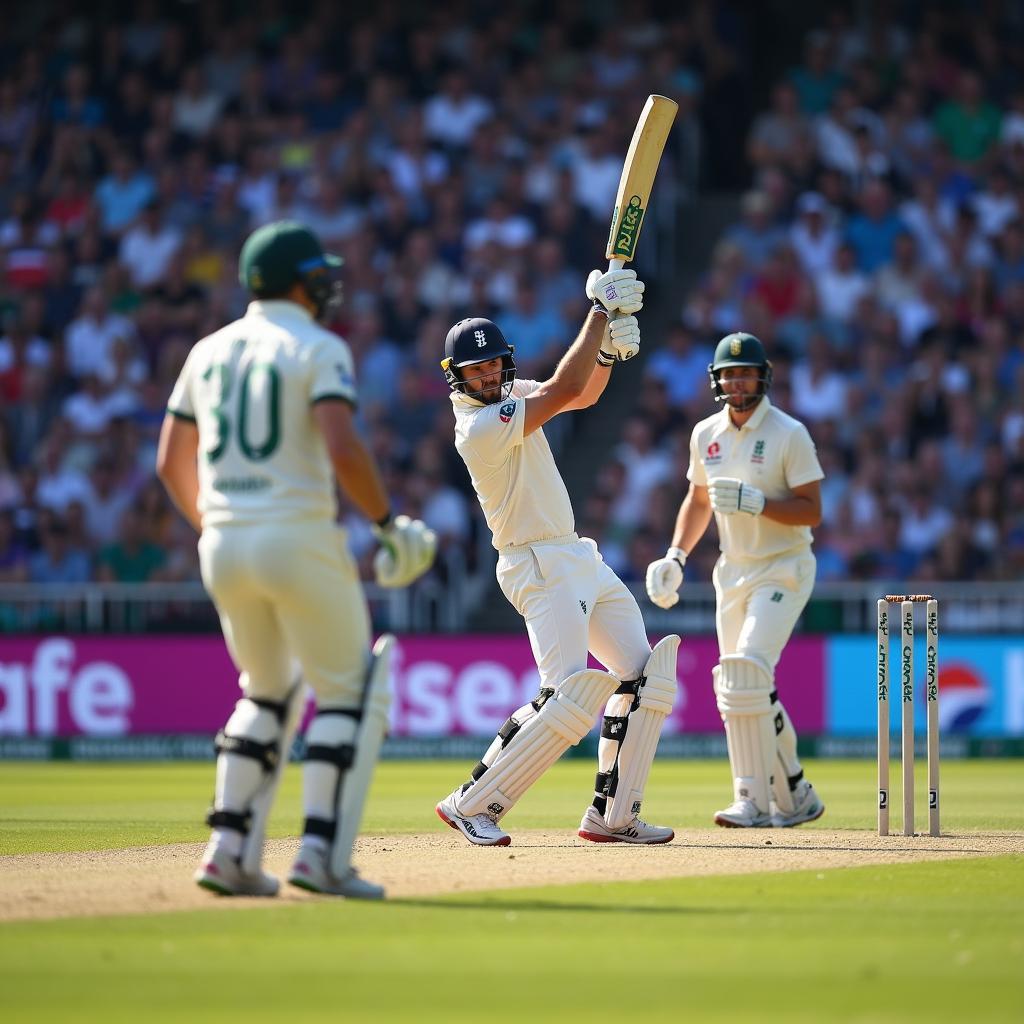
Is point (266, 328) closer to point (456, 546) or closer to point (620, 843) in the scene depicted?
point (620, 843)

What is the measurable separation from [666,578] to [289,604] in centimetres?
381

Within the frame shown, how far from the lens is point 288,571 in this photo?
6.02 m

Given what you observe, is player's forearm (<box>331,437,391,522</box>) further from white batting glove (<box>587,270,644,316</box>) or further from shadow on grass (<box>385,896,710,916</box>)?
white batting glove (<box>587,270,644,316</box>)

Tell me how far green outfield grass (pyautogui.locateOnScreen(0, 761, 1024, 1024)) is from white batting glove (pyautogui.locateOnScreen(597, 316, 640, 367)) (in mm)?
2374

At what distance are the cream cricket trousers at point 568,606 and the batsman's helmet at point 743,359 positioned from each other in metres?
1.33

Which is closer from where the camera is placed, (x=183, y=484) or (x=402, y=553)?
(x=402, y=553)

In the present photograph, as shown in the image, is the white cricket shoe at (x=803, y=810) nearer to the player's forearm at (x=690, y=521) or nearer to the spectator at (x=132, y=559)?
the player's forearm at (x=690, y=521)

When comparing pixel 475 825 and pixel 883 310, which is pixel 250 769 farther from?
pixel 883 310

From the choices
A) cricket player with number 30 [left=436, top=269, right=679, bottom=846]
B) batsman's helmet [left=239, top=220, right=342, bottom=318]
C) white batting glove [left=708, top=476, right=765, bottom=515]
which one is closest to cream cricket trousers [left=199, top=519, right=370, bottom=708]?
batsman's helmet [left=239, top=220, right=342, bottom=318]

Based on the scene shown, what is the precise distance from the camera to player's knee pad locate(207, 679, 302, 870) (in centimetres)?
620

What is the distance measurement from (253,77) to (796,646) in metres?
9.76

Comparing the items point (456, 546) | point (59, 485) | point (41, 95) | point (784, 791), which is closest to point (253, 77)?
point (41, 95)

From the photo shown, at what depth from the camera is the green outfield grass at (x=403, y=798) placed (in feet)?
31.4

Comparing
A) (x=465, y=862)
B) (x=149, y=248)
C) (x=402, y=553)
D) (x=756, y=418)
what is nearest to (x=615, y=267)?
(x=756, y=418)
